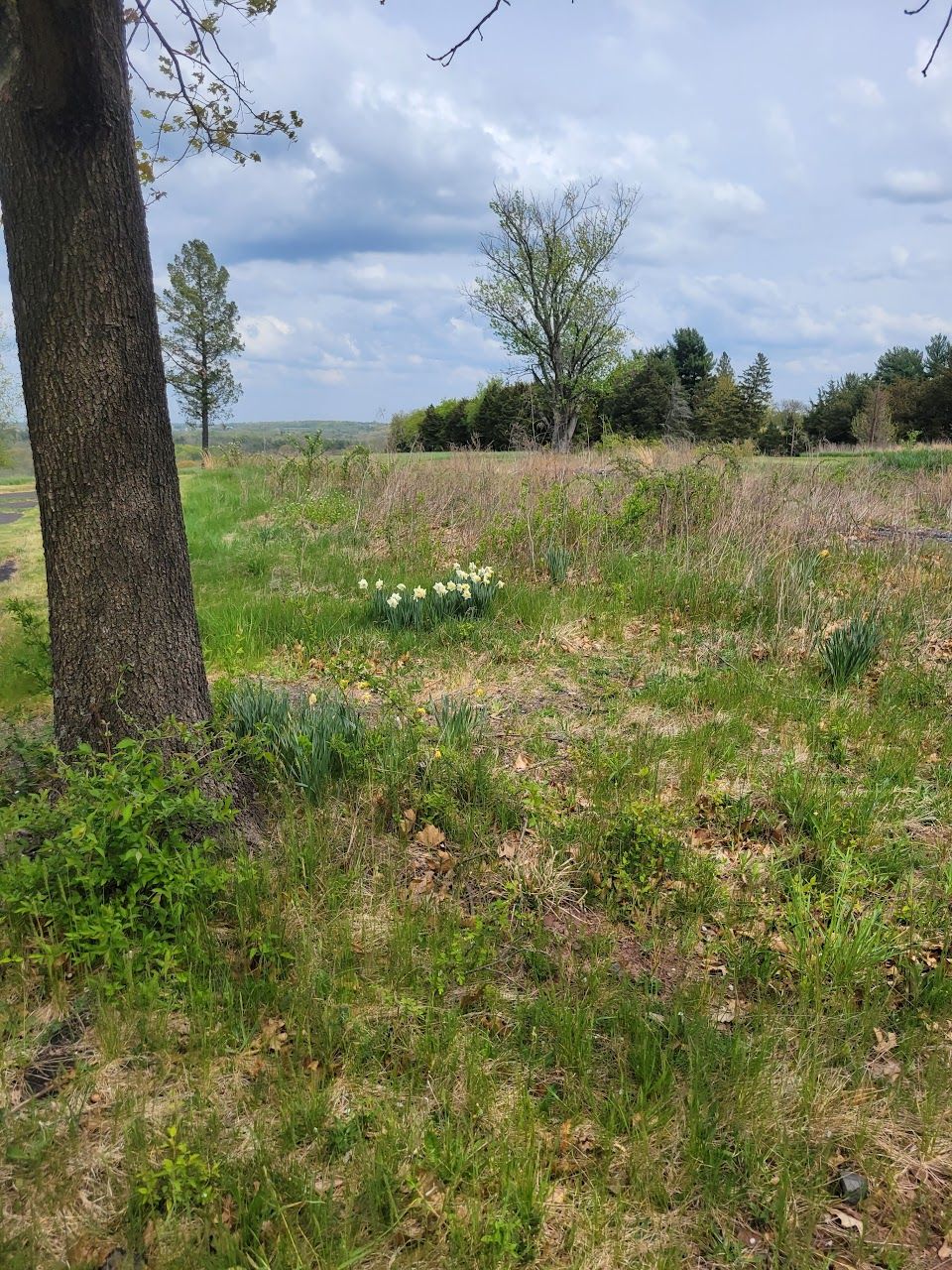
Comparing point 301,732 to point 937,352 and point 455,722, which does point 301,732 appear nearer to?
point 455,722

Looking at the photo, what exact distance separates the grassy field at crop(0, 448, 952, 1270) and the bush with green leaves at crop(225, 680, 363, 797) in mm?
22

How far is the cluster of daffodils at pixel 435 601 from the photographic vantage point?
5734mm

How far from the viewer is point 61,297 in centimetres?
273

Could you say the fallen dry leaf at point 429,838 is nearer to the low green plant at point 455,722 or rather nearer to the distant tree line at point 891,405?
the low green plant at point 455,722

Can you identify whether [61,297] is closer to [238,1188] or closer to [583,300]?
[238,1188]

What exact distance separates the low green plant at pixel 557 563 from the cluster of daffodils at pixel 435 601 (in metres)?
1.07

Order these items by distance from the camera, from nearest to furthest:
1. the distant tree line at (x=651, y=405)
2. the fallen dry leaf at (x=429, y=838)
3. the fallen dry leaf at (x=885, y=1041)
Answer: the fallen dry leaf at (x=885, y=1041), the fallen dry leaf at (x=429, y=838), the distant tree line at (x=651, y=405)

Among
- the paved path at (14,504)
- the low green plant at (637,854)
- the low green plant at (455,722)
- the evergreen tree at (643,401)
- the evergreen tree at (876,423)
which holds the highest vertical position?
the evergreen tree at (643,401)

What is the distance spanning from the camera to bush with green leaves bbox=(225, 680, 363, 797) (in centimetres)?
332

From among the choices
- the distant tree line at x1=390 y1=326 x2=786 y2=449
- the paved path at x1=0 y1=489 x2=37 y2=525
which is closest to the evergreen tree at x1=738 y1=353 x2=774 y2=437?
the distant tree line at x1=390 y1=326 x2=786 y2=449

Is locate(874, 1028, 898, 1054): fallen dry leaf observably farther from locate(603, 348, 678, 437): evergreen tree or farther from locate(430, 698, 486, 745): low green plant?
locate(603, 348, 678, 437): evergreen tree

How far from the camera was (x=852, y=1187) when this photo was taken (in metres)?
1.95

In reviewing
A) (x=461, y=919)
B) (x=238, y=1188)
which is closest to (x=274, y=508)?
(x=461, y=919)

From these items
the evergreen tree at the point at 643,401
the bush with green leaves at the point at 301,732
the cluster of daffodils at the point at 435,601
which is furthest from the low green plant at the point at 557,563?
the evergreen tree at the point at 643,401
